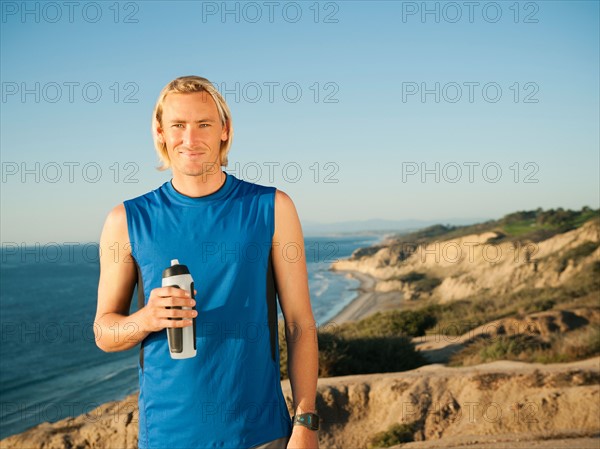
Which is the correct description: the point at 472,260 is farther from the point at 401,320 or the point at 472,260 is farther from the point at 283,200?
the point at 283,200

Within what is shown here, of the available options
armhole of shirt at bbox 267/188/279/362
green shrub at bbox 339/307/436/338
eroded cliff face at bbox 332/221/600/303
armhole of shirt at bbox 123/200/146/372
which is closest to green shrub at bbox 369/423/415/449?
armhole of shirt at bbox 267/188/279/362

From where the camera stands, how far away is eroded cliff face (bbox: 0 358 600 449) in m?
10.3

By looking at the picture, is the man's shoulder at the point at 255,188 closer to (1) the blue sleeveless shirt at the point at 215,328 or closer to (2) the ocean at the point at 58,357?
(1) the blue sleeveless shirt at the point at 215,328

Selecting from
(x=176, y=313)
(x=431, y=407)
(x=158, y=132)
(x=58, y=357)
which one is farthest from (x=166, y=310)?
(x=58, y=357)

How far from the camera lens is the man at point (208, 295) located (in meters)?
2.27

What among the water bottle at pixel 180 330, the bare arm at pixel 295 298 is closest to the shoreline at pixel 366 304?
the bare arm at pixel 295 298

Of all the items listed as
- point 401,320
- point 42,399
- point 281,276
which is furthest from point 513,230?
point 281,276

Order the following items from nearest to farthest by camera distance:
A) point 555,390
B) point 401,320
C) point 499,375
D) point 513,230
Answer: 1. point 555,390
2. point 499,375
3. point 401,320
4. point 513,230

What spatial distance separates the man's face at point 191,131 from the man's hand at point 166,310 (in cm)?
56

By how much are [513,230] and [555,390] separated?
48.0m

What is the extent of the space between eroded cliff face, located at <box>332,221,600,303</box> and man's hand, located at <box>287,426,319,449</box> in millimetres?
Answer: 32582

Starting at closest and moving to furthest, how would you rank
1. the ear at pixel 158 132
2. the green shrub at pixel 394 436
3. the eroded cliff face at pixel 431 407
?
1. the ear at pixel 158 132
2. the eroded cliff face at pixel 431 407
3. the green shrub at pixel 394 436

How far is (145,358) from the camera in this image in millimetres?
2352

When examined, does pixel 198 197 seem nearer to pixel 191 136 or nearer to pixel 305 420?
pixel 191 136
